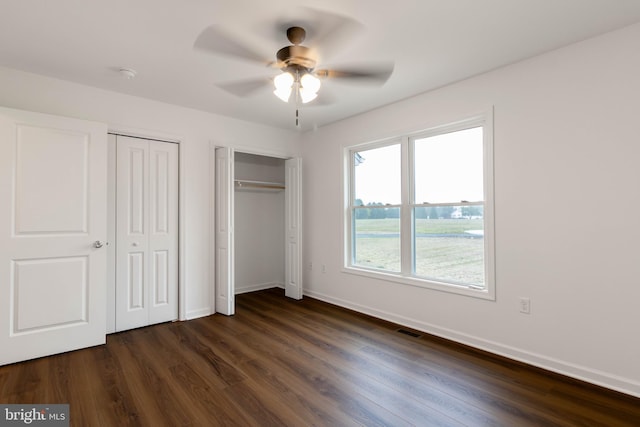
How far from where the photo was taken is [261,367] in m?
2.68

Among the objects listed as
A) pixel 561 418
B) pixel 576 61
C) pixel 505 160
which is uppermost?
pixel 576 61

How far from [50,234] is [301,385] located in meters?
2.64

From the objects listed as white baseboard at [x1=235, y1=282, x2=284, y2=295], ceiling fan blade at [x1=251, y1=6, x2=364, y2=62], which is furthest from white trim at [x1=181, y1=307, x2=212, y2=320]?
ceiling fan blade at [x1=251, y1=6, x2=364, y2=62]

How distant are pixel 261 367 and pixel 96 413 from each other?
3.73ft

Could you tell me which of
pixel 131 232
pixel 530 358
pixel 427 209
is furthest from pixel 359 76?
pixel 131 232

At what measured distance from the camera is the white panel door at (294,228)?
15.8 feet

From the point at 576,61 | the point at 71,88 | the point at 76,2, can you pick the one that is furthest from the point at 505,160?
the point at 71,88

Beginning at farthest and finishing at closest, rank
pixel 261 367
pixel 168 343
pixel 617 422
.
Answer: pixel 168 343 < pixel 261 367 < pixel 617 422

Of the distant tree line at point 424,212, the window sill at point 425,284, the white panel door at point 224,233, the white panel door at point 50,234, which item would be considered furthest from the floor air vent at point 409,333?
the white panel door at point 50,234

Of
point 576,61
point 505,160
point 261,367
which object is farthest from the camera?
point 505,160

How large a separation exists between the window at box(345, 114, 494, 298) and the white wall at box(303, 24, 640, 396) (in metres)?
0.16

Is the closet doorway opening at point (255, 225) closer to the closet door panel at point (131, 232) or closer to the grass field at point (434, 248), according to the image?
the closet door panel at point (131, 232)

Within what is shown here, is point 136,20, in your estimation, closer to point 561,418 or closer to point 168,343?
point 168,343

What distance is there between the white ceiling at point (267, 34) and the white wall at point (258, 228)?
219 centimetres
